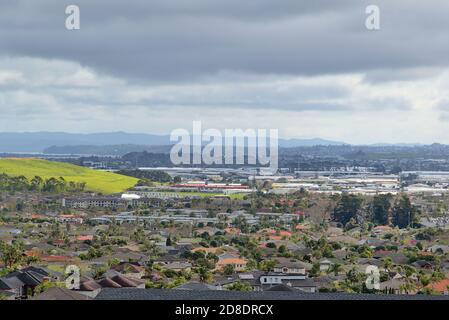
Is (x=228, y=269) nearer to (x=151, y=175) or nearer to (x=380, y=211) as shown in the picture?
(x=380, y=211)

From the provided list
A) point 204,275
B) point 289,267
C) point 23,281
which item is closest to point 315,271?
point 289,267

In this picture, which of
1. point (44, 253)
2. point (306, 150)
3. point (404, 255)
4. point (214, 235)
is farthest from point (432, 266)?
point (306, 150)

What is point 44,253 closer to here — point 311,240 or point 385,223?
point 311,240

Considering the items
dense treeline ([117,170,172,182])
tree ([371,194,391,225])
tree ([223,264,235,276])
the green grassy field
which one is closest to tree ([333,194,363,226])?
tree ([371,194,391,225])

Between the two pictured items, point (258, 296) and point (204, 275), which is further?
point (204, 275)

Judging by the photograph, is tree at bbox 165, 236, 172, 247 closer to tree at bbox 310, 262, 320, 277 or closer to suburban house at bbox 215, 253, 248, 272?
suburban house at bbox 215, 253, 248, 272
